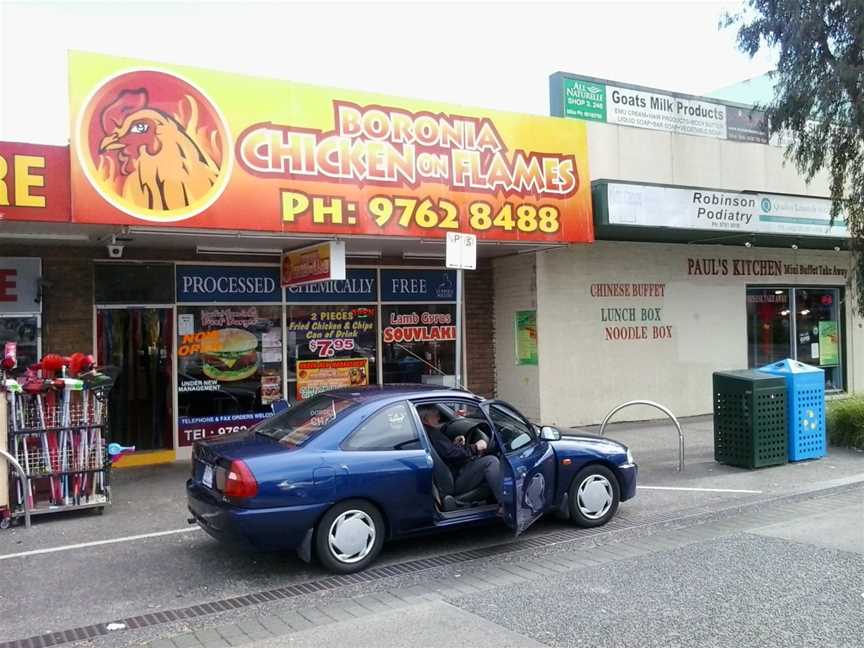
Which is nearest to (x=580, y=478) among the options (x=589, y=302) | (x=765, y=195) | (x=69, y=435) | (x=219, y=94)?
(x=69, y=435)

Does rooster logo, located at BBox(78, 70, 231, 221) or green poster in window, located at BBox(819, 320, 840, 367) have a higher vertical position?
rooster logo, located at BBox(78, 70, 231, 221)

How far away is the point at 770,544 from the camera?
6555 millimetres


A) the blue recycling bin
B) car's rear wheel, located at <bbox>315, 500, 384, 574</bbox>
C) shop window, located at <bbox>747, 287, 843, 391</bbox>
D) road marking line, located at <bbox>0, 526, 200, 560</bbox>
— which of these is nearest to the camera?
car's rear wheel, located at <bbox>315, 500, 384, 574</bbox>

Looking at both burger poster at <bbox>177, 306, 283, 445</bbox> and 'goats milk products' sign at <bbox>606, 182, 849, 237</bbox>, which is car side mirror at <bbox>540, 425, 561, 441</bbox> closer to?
'goats milk products' sign at <bbox>606, 182, 849, 237</bbox>

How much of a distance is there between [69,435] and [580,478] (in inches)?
197

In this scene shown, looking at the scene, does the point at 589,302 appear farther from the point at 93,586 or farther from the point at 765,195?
the point at 93,586

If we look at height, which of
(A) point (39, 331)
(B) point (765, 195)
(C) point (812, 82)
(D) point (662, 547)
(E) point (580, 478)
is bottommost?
(D) point (662, 547)

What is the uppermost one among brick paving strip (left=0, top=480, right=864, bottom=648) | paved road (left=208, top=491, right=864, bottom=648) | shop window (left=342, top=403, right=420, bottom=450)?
shop window (left=342, top=403, right=420, bottom=450)

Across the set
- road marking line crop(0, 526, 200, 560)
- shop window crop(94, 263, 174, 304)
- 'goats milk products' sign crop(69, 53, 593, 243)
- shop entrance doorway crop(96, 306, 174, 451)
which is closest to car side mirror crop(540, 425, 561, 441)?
road marking line crop(0, 526, 200, 560)

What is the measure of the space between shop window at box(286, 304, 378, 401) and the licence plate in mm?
Result: 5539

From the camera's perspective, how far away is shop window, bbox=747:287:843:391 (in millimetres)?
16031

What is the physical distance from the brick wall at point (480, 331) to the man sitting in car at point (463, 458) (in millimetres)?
6816

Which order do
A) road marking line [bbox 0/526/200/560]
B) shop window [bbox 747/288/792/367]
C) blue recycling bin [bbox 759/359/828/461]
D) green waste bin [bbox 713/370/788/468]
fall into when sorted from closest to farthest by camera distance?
1. road marking line [bbox 0/526/200/560]
2. green waste bin [bbox 713/370/788/468]
3. blue recycling bin [bbox 759/359/828/461]
4. shop window [bbox 747/288/792/367]

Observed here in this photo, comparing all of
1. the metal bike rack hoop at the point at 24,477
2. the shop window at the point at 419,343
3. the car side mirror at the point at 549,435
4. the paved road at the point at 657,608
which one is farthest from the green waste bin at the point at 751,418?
the metal bike rack hoop at the point at 24,477
